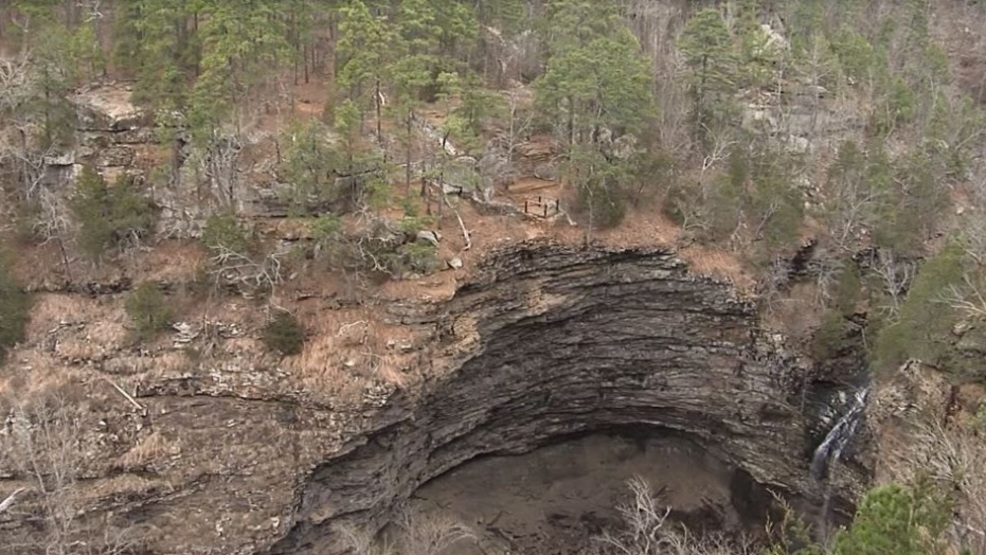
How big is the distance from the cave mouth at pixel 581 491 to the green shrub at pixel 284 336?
8874mm

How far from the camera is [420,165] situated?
31.3 meters

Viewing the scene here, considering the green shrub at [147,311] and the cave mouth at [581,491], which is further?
the cave mouth at [581,491]

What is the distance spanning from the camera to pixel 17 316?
26734 millimetres

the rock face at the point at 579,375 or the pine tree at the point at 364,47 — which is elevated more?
the pine tree at the point at 364,47

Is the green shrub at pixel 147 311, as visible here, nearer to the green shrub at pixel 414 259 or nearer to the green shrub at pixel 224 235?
the green shrub at pixel 224 235

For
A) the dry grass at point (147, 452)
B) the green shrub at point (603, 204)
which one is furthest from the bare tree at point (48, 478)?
the green shrub at point (603, 204)

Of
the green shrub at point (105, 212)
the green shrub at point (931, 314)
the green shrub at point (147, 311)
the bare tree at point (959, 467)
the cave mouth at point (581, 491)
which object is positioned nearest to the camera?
the bare tree at point (959, 467)

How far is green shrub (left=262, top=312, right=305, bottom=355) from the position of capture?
27.0 metres

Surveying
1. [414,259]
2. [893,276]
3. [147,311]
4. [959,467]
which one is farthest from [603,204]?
[147,311]

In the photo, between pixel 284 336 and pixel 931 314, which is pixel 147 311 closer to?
pixel 284 336

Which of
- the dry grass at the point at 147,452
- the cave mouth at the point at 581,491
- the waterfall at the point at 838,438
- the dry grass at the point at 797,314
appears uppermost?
the dry grass at the point at 797,314

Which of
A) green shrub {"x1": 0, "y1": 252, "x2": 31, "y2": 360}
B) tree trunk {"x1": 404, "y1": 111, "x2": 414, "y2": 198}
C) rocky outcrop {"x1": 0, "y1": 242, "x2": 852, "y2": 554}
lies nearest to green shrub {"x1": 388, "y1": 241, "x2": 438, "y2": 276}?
rocky outcrop {"x1": 0, "y1": 242, "x2": 852, "y2": 554}

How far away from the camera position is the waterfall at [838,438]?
29.5 meters

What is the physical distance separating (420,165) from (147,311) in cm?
1099
